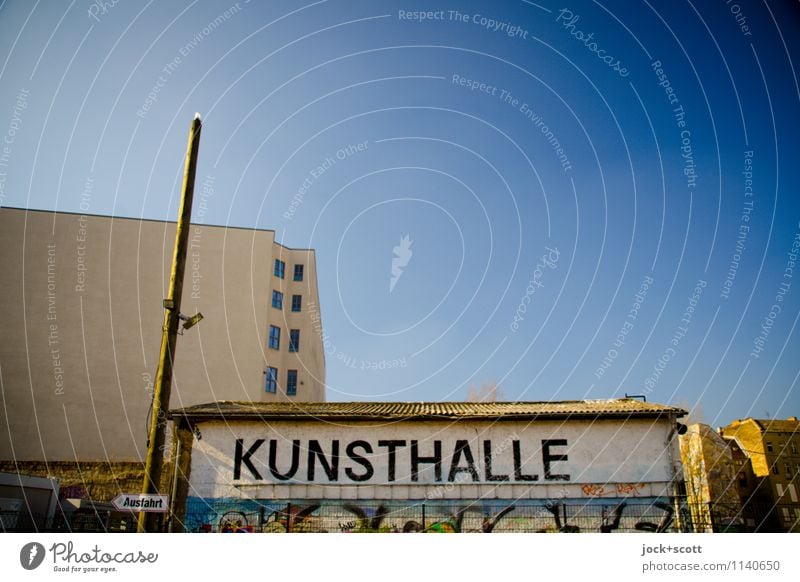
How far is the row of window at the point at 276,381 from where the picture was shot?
40.9 meters

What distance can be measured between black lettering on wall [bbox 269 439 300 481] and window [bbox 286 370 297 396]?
75.7ft

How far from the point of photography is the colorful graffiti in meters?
18.6

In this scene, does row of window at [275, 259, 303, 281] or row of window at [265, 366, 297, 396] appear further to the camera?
row of window at [275, 259, 303, 281]

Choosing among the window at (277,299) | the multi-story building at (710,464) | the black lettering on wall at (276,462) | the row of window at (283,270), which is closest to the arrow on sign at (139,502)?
the black lettering on wall at (276,462)

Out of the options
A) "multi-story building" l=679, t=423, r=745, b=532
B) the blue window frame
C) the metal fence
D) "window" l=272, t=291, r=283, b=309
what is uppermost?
the blue window frame

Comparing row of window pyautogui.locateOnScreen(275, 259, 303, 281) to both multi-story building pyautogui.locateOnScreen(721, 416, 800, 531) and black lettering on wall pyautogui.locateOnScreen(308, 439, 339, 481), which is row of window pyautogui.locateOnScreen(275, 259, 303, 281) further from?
multi-story building pyautogui.locateOnScreen(721, 416, 800, 531)

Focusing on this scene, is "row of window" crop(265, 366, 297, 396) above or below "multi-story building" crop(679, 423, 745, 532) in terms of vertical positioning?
above

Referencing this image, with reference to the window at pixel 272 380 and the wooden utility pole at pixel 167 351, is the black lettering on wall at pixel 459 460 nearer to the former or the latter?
the wooden utility pole at pixel 167 351

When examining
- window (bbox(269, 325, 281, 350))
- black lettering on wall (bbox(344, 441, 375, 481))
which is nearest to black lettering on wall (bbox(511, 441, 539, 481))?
black lettering on wall (bbox(344, 441, 375, 481))

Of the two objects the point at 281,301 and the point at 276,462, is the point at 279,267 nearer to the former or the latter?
the point at 281,301

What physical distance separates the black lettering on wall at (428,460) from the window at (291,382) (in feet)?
80.0

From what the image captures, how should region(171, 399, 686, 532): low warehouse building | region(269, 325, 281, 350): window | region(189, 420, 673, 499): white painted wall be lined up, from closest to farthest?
region(171, 399, 686, 532): low warehouse building
region(189, 420, 673, 499): white painted wall
region(269, 325, 281, 350): window

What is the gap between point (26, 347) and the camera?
3616 centimetres
